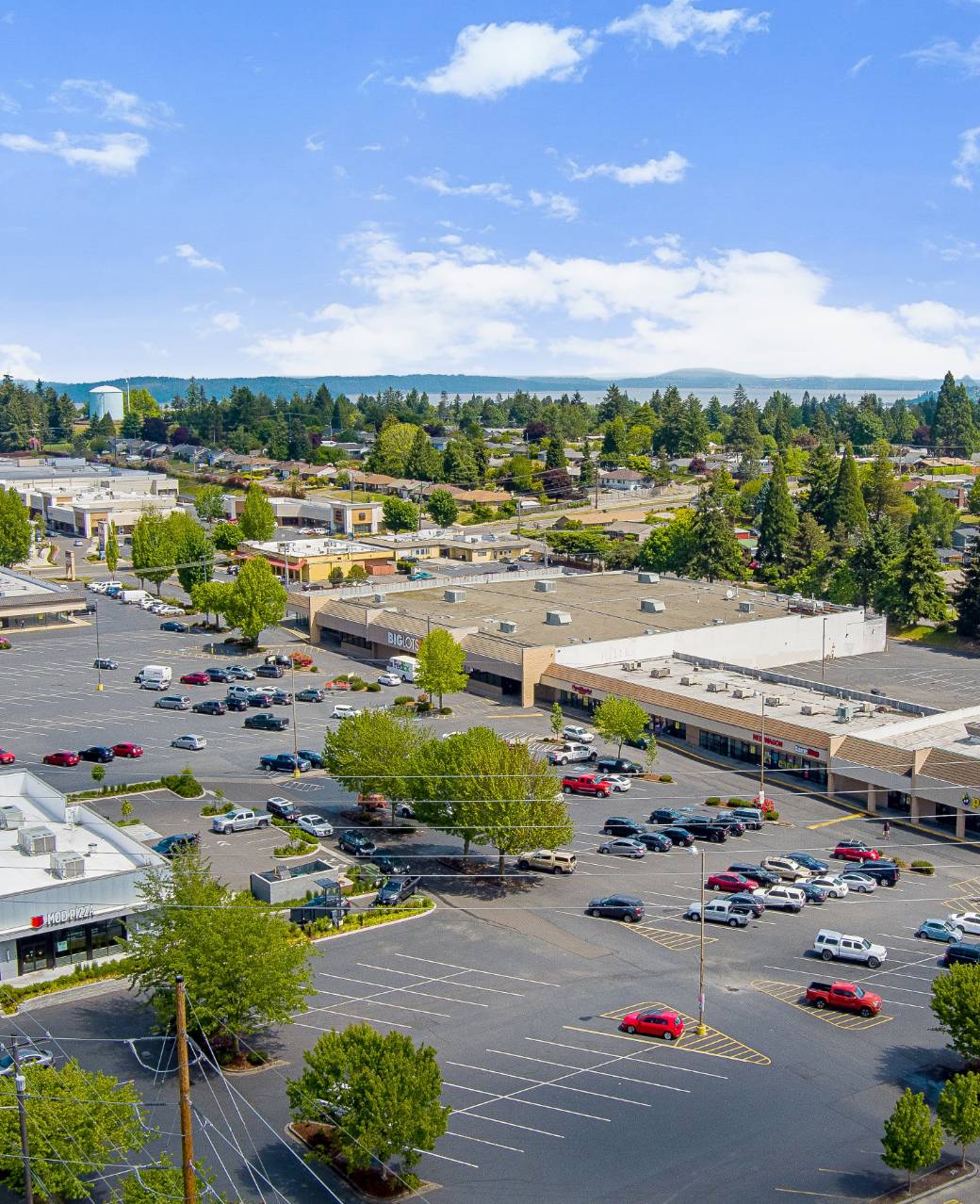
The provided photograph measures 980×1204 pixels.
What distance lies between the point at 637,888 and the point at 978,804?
35.7 ft

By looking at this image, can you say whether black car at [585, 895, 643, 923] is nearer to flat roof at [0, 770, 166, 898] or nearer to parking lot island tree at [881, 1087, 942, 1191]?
flat roof at [0, 770, 166, 898]

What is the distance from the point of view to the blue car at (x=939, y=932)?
29.0 m

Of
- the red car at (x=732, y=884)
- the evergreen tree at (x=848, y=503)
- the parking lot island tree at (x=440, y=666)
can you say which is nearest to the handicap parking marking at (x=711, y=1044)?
the red car at (x=732, y=884)

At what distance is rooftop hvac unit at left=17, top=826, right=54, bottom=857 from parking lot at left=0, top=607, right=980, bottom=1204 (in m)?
4.54

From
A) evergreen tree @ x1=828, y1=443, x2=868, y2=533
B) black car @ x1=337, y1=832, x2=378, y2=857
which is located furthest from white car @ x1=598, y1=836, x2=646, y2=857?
evergreen tree @ x1=828, y1=443, x2=868, y2=533

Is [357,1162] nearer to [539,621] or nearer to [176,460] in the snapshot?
[539,621]

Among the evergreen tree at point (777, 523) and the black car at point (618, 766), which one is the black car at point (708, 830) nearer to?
the black car at point (618, 766)

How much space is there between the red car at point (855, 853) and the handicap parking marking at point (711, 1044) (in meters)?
10.8

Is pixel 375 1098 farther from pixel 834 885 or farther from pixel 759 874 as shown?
pixel 834 885

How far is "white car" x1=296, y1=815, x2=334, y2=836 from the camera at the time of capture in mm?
35281

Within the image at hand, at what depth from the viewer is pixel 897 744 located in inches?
1539

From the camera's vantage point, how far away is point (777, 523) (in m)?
82.5

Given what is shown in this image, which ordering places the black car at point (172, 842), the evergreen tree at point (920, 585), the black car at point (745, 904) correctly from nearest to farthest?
the black car at point (745, 904)
the black car at point (172, 842)
the evergreen tree at point (920, 585)

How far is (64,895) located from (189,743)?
16.0m
